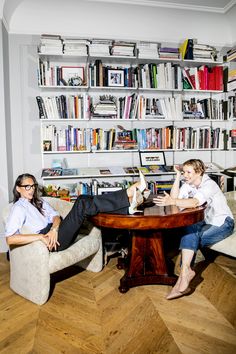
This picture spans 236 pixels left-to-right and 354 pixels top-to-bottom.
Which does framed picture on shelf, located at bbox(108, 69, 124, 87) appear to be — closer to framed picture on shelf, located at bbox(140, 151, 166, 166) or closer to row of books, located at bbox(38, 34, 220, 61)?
row of books, located at bbox(38, 34, 220, 61)

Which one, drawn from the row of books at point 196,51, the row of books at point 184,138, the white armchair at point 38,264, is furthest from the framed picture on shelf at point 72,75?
the white armchair at point 38,264

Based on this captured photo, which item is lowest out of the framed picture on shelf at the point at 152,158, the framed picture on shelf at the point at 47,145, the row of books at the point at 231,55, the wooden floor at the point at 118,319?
the wooden floor at the point at 118,319

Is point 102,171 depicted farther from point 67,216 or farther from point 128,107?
point 67,216

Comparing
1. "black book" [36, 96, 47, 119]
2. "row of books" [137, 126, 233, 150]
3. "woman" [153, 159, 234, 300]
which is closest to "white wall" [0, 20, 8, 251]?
"black book" [36, 96, 47, 119]

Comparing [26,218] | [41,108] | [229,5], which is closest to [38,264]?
[26,218]

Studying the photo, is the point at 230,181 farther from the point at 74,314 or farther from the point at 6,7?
the point at 6,7

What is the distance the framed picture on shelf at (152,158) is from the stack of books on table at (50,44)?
5.09 feet

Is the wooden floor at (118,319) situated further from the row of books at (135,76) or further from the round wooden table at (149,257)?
the row of books at (135,76)

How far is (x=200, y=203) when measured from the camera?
2.40m

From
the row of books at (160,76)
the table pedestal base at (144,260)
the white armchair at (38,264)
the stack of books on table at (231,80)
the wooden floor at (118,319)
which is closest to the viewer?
the wooden floor at (118,319)

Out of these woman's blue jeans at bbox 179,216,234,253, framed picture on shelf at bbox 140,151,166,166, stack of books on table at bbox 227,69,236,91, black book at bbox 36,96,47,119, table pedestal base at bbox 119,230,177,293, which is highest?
stack of books on table at bbox 227,69,236,91

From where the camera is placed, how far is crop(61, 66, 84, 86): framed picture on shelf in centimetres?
349

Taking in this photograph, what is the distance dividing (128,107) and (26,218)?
1869 mm

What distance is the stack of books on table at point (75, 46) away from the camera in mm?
3359
